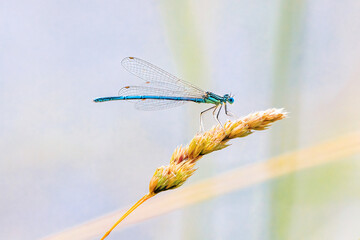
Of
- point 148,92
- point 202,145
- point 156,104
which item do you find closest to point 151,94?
point 148,92

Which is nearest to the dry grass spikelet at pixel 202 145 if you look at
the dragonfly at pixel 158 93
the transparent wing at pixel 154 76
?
the dragonfly at pixel 158 93

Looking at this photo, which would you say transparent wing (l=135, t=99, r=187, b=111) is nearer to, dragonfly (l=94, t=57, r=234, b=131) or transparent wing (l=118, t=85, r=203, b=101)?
dragonfly (l=94, t=57, r=234, b=131)

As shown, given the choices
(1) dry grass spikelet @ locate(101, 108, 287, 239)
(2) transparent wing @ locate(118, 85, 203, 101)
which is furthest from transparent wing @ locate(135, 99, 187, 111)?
(1) dry grass spikelet @ locate(101, 108, 287, 239)

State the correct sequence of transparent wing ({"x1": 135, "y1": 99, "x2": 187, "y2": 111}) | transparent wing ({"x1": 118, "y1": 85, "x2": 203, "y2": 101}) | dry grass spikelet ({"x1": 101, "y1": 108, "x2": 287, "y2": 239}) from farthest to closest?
transparent wing ({"x1": 118, "y1": 85, "x2": 203, "y2": 101}), transparent wing ({"x1": 135, "y1": 99, "x2": 187, "y2": 111}), dry grass spikelet ({"x1": 101, "y1": 108, "x2": 287, "y2": 239})

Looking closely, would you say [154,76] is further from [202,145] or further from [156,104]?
[202,145]

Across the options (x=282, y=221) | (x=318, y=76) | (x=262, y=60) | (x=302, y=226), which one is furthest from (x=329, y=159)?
(x=262, y=60)

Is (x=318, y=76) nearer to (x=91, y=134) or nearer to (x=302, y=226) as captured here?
(x=302, y=226)

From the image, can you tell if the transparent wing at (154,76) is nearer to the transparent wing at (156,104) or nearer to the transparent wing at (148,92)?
the transparent wing at (148,92)

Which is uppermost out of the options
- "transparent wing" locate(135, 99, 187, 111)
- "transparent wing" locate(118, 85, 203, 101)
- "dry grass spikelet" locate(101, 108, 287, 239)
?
"transparent wing" locate(118, 85, 203, 101)
